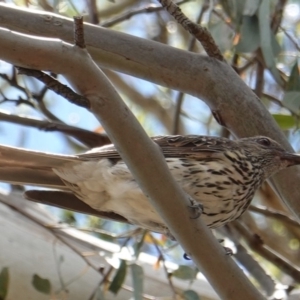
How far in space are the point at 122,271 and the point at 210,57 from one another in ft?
2.40

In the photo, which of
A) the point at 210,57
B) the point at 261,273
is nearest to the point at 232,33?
the point at 210,57

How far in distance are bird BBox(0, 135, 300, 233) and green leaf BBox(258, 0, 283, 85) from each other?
0.23 meters

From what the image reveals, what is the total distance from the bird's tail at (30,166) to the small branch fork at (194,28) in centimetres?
49

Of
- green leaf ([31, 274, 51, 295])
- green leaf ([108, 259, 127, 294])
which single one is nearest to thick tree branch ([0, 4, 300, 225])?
green leaf ([108, 259, 127, 294])

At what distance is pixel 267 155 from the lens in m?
2.38

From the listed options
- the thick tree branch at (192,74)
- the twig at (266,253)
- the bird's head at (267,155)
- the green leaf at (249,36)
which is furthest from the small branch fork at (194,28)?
the twig at (266,253)

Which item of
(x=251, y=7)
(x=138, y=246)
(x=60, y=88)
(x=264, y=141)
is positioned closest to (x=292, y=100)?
(x=264, y=141)

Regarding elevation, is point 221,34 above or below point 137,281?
above

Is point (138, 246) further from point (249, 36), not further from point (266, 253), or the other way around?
point (249, 36)

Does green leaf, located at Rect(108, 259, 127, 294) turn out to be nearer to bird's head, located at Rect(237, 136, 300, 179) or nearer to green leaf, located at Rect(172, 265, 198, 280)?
green leaf, located at Rect(172, 265, 198, 280)

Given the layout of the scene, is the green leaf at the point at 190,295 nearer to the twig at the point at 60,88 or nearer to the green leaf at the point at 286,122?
the green leaf at the point at 286,122

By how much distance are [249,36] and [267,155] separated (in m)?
0.37

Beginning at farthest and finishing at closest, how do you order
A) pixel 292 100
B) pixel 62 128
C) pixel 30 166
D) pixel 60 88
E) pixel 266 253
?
pixel 266 253 < pixel 62 128 < pixel 292 100 < pixel 30 166 < pixel 60 88

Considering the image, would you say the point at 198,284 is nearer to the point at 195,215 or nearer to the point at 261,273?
the point at 261,273
